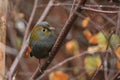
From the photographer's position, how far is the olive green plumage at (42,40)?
3316 millimetres

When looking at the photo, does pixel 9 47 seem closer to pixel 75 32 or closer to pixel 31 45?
pixel 75 32

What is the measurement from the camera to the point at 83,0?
300 cm

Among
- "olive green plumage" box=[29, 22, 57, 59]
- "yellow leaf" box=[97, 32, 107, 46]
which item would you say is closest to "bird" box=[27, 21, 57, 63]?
"olive green plumage" box=[29, 22, 57, 59]

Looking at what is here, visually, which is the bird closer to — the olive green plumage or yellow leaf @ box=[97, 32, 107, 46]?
the olive green plumage

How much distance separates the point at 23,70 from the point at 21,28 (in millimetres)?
634

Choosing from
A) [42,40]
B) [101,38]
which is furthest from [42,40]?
[101,38]

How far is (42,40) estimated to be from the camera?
135 inches

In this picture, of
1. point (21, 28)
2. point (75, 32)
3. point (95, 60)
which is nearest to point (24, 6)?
point (21, 28)

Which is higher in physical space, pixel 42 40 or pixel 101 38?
pixel 42 40

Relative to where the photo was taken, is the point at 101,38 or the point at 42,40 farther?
the point at 101,38

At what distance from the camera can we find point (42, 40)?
135 inches

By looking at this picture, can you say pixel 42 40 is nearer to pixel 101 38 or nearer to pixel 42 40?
pixel 42 40

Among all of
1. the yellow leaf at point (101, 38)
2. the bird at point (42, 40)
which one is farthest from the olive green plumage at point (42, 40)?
the yellow leaf at point (101, 38)

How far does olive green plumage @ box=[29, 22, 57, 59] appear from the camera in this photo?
10.9ft
